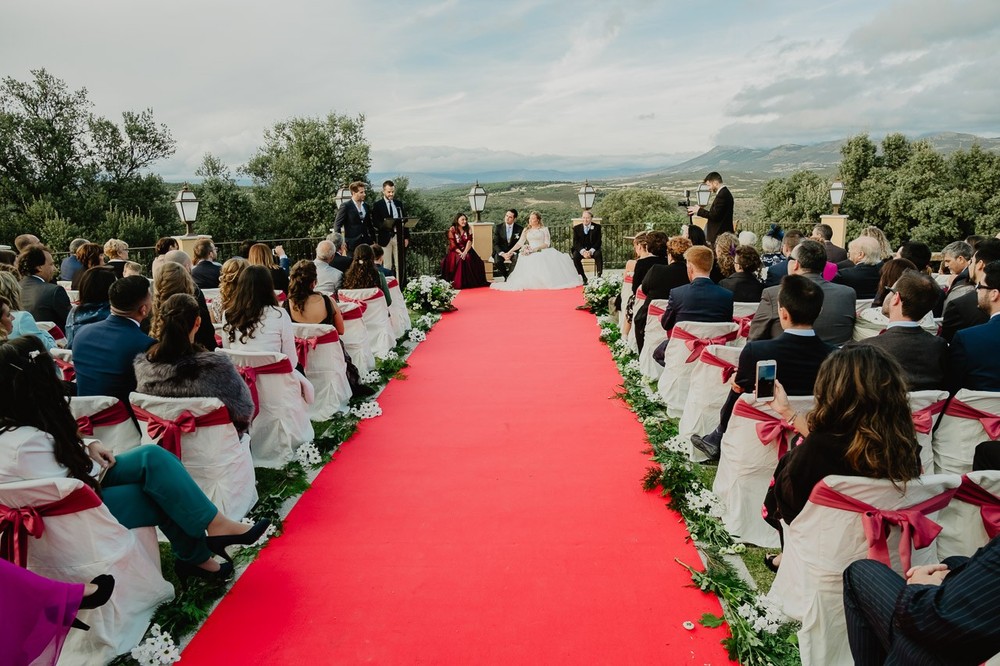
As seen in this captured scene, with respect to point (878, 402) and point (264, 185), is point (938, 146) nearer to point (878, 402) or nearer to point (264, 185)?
point (264, 185)

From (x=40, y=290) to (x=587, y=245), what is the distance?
33.3 ft

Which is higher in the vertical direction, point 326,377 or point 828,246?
point 828,246

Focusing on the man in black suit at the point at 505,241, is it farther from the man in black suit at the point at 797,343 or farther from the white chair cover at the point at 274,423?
the man in black suit at the point at 797,343

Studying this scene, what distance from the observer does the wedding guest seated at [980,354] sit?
11.4 feet

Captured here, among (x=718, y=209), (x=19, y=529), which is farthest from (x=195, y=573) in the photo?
(x=718, y=209)

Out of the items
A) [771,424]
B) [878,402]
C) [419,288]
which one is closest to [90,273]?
[771,424]

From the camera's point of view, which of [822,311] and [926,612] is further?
[822,311]

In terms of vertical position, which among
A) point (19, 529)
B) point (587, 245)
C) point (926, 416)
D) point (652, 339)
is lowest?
point (652, 339)

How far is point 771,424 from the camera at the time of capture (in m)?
3.29

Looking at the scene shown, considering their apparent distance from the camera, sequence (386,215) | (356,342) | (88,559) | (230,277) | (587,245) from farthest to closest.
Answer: (587,245) → (386,215) → (356,342) → (230,277) → (88,559)

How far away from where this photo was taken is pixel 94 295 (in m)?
Answer: 4.43

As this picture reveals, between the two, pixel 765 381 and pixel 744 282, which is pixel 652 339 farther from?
pixel 765 381

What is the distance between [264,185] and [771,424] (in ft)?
88.2

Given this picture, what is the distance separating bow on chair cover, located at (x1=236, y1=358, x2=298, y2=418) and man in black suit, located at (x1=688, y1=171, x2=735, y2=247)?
6646 millimetres
